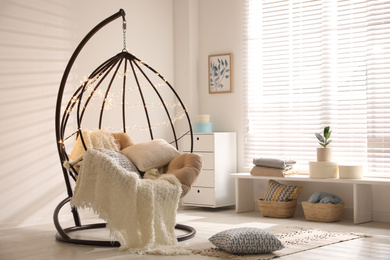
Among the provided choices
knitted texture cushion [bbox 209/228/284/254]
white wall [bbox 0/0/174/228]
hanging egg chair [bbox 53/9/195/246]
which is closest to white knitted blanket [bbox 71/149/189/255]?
knitted texture cushion [bbox 209/228/284/254]

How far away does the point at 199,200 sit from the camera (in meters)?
5.43

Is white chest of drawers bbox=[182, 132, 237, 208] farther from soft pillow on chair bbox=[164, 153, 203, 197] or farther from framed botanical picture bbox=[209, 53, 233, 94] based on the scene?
soft pillow on chair bbox=[164, 153, 203, 197]

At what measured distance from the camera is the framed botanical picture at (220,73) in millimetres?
5652

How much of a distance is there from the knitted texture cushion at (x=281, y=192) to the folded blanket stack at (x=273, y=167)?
0.42 feet

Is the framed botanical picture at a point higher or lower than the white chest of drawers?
higher

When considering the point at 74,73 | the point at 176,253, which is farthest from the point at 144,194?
the point at 74,73

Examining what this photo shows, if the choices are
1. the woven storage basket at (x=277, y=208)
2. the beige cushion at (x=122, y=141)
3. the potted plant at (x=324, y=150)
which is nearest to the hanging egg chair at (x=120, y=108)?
the beige cushion at (x=122, y=141)

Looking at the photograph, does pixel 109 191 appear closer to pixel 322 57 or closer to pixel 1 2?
pixel 1 2

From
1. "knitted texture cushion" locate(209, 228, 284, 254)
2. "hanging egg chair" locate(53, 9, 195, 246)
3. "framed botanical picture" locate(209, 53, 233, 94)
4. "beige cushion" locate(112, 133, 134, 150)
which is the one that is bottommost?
"knitted texture cushion" locate(209, 228, 284, 254)

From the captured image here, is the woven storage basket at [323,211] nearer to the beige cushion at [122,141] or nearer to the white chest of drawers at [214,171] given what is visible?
the white chest of drawers at [214,171]

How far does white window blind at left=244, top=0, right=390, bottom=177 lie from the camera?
472 centimetres

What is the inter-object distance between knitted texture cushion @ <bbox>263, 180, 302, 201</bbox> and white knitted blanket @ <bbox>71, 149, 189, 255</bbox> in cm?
163

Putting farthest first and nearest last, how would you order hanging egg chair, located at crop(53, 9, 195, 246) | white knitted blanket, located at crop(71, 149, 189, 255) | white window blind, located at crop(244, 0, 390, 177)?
white window blind, located at crop(244, 0, 390, 177), hanging egg chair, located at crop(53, 9, 195, 246), white knitted blanket, located at crop(71, 149, 189, 255)

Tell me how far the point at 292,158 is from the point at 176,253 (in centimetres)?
203
